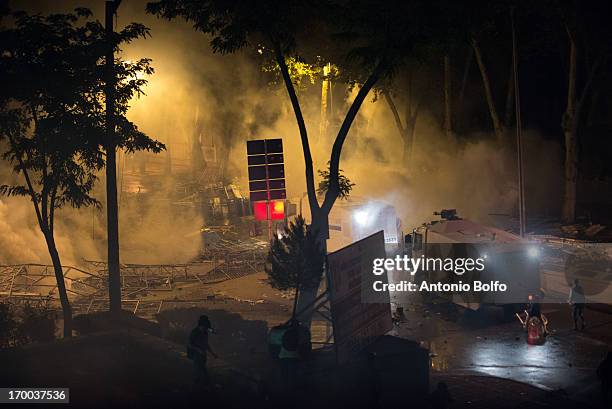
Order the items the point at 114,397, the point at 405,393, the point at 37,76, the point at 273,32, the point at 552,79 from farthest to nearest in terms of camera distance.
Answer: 1. the point at 552,79
2. the point at 273,32
3. the point at 37,76
4. the point at 405,393
5. the point at 114,397

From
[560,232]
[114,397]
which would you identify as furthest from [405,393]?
[560,232]

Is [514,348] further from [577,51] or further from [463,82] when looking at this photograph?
[463,82]

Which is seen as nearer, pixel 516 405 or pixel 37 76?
pixel 516 405

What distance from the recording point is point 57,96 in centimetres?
1261

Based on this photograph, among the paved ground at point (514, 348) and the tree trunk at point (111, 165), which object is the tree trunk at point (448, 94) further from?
the tree trunk at point (111, 165)

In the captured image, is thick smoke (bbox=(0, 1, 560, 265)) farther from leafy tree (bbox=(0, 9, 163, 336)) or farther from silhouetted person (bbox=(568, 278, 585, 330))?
silhouetted person (bbox=(568, 278, 585, 330))

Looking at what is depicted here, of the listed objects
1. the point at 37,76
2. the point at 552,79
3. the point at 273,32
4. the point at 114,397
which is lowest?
the point at 114,397

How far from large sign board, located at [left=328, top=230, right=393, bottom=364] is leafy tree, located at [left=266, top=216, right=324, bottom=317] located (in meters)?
2.14

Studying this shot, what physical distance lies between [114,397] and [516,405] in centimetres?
604

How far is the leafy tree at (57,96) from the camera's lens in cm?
1229

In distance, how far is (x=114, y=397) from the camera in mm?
8438

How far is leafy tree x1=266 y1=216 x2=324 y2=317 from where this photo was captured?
12.6 metres

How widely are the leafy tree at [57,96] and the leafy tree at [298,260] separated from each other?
3.79 meters

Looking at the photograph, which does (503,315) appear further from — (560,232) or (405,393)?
(560,232)
